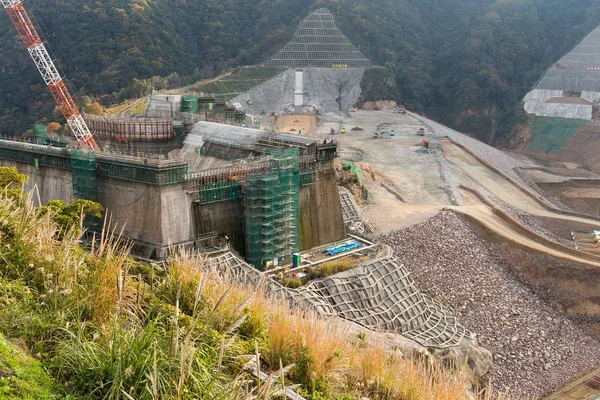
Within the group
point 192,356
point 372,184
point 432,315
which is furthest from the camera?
point 372,184

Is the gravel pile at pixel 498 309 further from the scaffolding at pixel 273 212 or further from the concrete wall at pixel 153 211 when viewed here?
the concrete wall at pixel 153 211

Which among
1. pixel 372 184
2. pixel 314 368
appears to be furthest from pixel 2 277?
pixel 372 184

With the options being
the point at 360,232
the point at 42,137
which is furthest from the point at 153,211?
the point at 42,137

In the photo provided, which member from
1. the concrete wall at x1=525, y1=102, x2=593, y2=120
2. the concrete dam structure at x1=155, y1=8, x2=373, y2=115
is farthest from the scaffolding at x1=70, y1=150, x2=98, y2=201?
the concrete wall at x1=525, y1=102, x2=593, y2=120

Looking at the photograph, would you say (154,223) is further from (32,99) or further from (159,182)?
(32,99)

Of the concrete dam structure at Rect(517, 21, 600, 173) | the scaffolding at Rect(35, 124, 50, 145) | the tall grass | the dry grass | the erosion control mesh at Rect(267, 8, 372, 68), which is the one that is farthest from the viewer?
the erosion control mesh at Rect(267, 8, 372, 68)

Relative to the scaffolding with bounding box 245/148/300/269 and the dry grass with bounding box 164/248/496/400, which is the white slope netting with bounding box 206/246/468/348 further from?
the dry grass with bounding box 164/248/496/400
